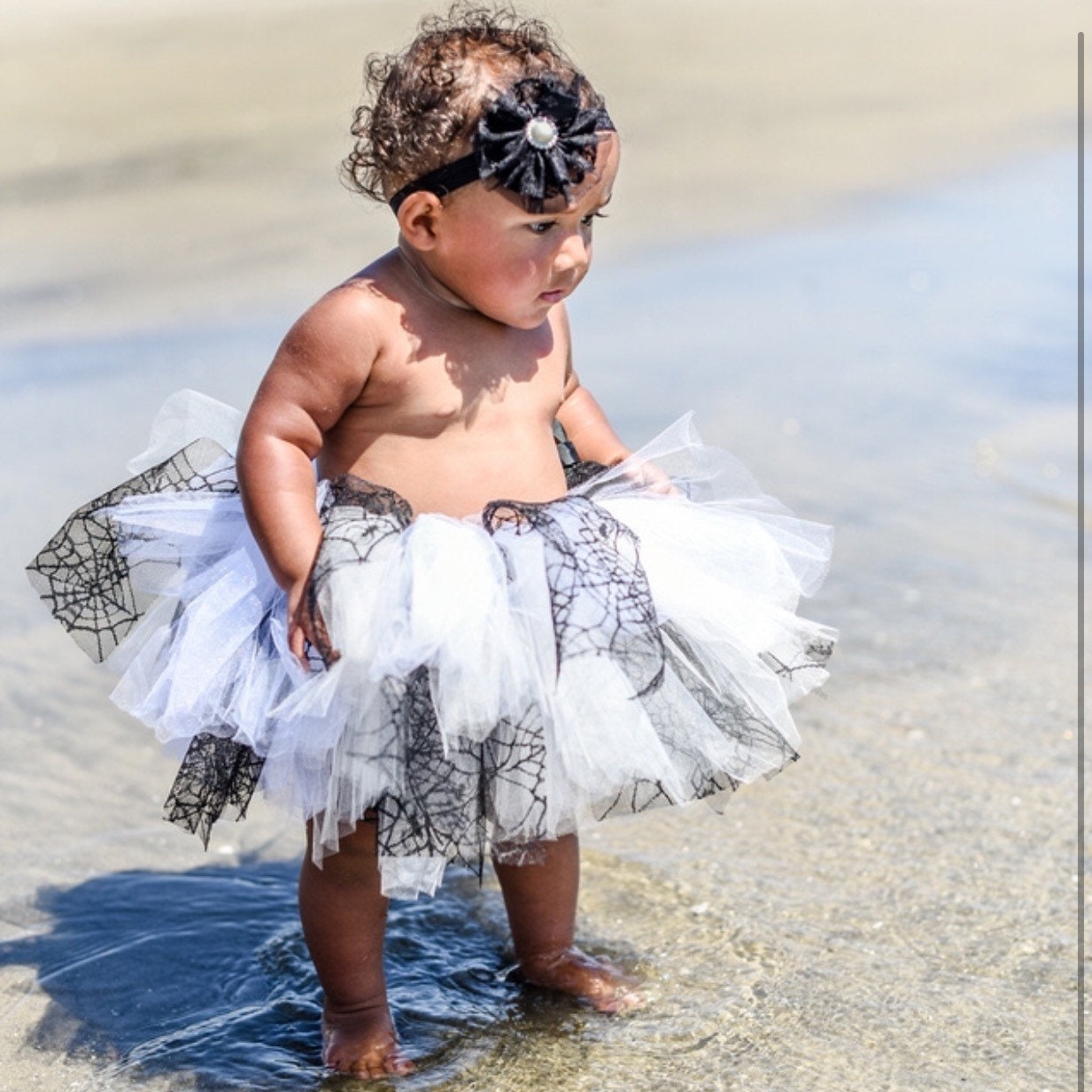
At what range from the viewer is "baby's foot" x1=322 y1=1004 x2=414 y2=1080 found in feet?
8.81

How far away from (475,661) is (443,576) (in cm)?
13

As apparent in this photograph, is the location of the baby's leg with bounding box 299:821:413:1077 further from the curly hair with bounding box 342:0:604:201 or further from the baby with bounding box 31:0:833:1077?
the curly hair with bounding box 342:0:604:201

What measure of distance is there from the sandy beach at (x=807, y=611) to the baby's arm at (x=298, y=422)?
876 mm

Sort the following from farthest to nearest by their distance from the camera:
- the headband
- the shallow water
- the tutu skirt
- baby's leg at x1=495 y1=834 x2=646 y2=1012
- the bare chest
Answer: baby's leg at x1=495 y1=834 x2=646 y2=1012 < the shallow water < the bare chest < the headband < the tutu skirt

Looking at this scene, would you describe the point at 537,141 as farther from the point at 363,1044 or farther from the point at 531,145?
the point at 363,1044

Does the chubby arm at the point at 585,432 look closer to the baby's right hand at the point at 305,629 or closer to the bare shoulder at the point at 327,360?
the bare shoulder at the point at 327,360

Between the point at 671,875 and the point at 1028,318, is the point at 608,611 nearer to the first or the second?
the point at 671,875

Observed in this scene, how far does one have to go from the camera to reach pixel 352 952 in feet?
8.87

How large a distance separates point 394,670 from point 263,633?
0.33 metres

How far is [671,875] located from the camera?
332 centimetres
